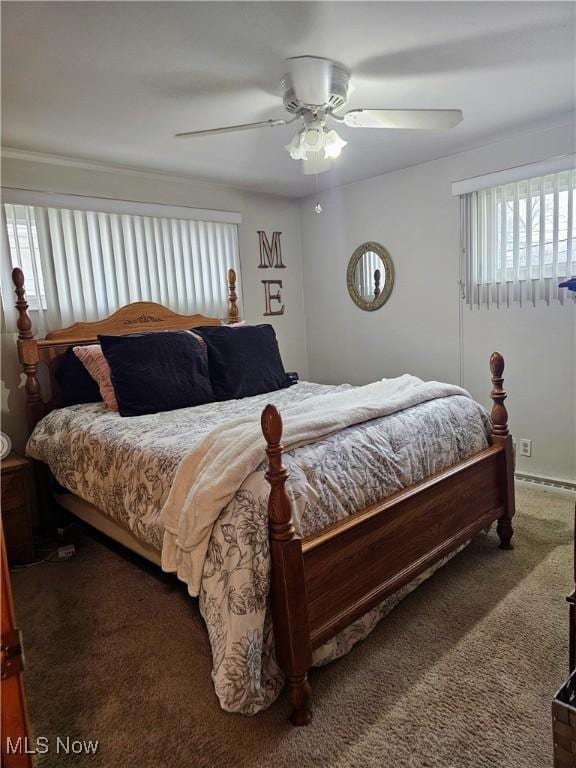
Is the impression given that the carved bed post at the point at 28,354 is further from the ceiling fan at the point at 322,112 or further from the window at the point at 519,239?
the window at the point at 519,239

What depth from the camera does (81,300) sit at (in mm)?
3203

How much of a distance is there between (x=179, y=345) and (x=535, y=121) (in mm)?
2555

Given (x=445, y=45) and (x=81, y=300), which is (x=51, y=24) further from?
(x=81, y=300)

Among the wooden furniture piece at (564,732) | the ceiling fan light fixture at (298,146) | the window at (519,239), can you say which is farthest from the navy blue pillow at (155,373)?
the wooden furniture piece at (564,732)

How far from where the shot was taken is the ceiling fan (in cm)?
203

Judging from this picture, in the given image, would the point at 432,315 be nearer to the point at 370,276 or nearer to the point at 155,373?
the point at 370,276

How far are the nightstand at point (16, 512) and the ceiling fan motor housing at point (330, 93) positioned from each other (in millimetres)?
2238

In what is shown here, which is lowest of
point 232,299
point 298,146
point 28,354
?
point 28,354

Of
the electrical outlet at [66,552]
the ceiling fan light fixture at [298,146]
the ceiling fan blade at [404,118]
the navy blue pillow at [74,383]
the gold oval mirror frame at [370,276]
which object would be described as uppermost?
the ceiling fan blade at [404,118]

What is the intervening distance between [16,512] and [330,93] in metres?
2.57

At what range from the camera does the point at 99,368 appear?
285 centimetres

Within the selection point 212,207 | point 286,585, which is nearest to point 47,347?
point 212,207

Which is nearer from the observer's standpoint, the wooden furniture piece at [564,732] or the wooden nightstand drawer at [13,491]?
the wooden furniture piece at [564,732]

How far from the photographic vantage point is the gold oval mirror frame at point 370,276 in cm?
391
